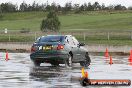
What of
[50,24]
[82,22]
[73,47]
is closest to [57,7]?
[82,22]

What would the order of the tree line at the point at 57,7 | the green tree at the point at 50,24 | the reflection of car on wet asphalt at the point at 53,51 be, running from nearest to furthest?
1. the reflection of car on wet asphalt at the point at 53,51
2. the green tree at the point at 50,24
3. the tree line at the point at 57,7

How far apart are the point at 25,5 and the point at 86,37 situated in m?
125

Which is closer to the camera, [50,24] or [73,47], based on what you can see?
[73,47]

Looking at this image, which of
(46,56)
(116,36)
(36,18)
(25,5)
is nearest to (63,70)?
(46,56)

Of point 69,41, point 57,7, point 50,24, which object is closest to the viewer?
point 69,41

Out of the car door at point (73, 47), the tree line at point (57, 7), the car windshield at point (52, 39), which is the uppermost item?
the car windshield at point (52, 39)

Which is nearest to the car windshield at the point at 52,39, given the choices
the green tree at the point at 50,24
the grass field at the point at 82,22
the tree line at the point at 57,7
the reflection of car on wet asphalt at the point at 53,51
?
the reflection of car on wet asphalt at the point at 53,51

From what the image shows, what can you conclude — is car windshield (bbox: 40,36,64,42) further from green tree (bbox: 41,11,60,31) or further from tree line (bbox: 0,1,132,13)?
tree line (bbox: 0,1,132,13)

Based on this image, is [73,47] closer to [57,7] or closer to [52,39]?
[52,39]

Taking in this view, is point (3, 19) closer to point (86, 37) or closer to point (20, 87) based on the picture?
point (86, 37)

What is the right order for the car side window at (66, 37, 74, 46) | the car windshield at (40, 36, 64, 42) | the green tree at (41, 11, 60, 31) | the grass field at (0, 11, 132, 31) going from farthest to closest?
the grass field at (0, 11, 132, 31)
the green tree at (41, 11, 60, 31)
the car side window at (66, 37, 74, 46)
the car windshield at (40, 36, 64, 42)

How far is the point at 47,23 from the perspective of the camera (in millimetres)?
75812

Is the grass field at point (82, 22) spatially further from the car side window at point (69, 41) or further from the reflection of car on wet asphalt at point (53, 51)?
the reflection of car on wet asphalt at point (53, 51)

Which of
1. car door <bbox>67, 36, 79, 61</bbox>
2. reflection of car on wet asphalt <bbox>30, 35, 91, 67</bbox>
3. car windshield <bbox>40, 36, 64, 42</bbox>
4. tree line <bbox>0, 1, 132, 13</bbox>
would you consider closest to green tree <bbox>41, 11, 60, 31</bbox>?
car door <bbox>67, 36, 79, 61</bbox>
